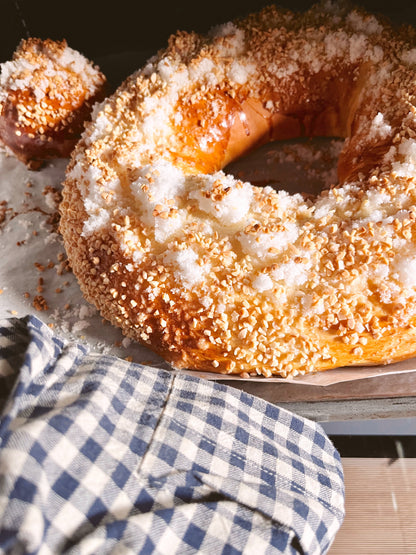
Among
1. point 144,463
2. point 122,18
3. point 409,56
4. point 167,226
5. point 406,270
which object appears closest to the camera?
point 144,463

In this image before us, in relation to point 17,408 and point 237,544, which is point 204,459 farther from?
point 17,408

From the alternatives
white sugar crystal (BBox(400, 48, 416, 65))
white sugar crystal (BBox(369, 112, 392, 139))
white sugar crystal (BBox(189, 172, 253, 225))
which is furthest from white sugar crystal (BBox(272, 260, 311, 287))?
white sugar crystal (BBox(400, 48, 416, 65))

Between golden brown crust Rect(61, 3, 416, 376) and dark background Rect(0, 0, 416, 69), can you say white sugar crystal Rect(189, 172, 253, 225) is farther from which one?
dark background Rect(0, 0, 416, 69)

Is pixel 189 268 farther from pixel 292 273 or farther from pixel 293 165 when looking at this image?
pixel 293 165

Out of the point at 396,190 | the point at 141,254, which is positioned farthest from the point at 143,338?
the point at 396,190

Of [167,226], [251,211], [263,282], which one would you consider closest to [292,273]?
[263,282]

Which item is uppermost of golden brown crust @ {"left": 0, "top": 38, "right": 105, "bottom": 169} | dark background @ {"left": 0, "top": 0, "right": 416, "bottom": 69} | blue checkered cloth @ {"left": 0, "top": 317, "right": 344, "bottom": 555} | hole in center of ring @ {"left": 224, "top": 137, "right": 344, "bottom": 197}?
dark background @ {"left": 0, "top": 0, "right": 416, "bottom": 69}
